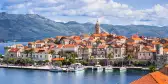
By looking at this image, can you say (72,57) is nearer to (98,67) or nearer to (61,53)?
(61,53)

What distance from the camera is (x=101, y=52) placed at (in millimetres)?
91625

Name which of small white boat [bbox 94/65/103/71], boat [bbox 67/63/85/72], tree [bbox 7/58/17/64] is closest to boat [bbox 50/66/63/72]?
boat [bbox 67/63/85/72]

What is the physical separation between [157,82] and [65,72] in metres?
51.5

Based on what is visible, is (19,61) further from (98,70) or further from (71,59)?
(98,70)

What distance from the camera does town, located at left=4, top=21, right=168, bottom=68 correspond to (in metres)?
83.9

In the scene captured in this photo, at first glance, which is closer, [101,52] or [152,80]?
Result: [152,80]

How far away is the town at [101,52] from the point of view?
275 ft

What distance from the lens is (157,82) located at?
2402 centimetres

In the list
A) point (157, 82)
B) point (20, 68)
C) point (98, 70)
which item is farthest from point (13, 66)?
point (157, 82)

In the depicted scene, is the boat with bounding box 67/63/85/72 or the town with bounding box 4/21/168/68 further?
the town with bounding box 4/21/168/68

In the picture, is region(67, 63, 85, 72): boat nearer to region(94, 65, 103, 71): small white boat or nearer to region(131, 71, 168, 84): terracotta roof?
region(94, 65, 103, 71): small white boat

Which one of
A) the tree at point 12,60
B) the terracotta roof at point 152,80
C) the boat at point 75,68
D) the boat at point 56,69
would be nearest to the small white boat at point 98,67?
the boat at point 75,68

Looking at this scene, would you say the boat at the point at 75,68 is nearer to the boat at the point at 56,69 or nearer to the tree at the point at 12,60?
the boat at the point at 56,69

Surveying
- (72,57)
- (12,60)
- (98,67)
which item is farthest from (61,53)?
(98,67)
